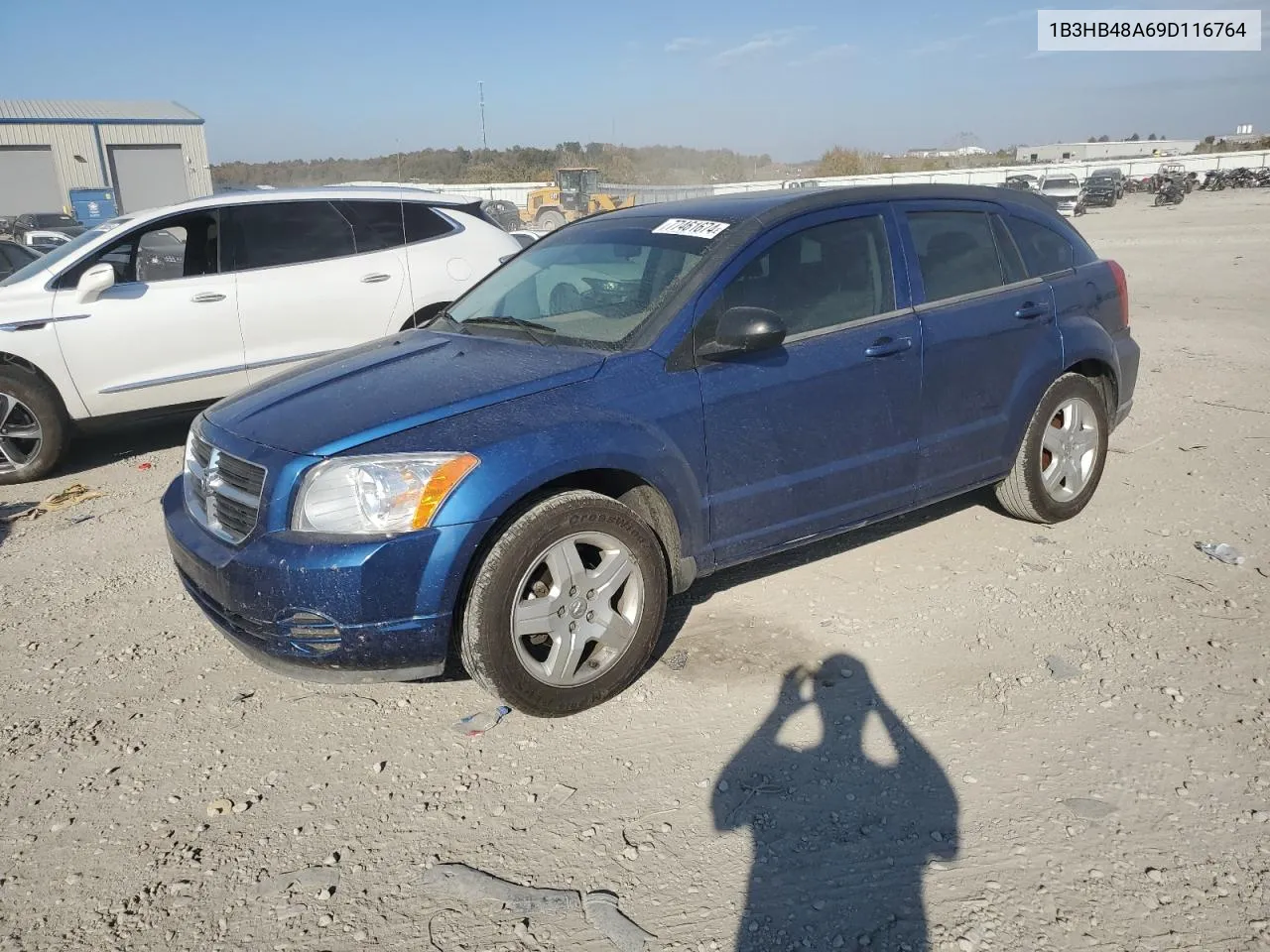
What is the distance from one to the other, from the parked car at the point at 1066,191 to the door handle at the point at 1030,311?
3996cm

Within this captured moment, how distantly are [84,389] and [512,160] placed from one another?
69.1 meters

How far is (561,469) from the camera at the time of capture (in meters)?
3.19

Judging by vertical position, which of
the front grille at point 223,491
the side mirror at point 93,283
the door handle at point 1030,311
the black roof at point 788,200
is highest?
the black roof at point 788,200

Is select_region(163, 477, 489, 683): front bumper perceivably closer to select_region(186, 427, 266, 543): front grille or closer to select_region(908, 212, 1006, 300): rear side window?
select_region(186, 427, 266, 543): front grille

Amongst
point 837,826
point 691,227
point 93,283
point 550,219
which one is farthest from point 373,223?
point 550,219

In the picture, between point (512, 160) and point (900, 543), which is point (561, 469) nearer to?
point (900, 543)

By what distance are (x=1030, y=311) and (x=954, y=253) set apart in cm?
50

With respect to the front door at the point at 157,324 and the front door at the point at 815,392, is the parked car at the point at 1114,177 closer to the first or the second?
the front door at the point at 157,324

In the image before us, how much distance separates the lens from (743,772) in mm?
3023

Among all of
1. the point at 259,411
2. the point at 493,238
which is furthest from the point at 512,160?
the point at 259,411

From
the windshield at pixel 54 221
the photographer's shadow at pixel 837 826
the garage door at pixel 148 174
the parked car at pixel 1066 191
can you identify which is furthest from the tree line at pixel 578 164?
the photographer's shadow at pixel 837 826

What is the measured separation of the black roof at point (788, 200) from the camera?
402 cm

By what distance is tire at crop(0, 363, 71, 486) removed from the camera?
622cm

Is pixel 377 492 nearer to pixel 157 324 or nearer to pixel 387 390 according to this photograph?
pixel 387 390
